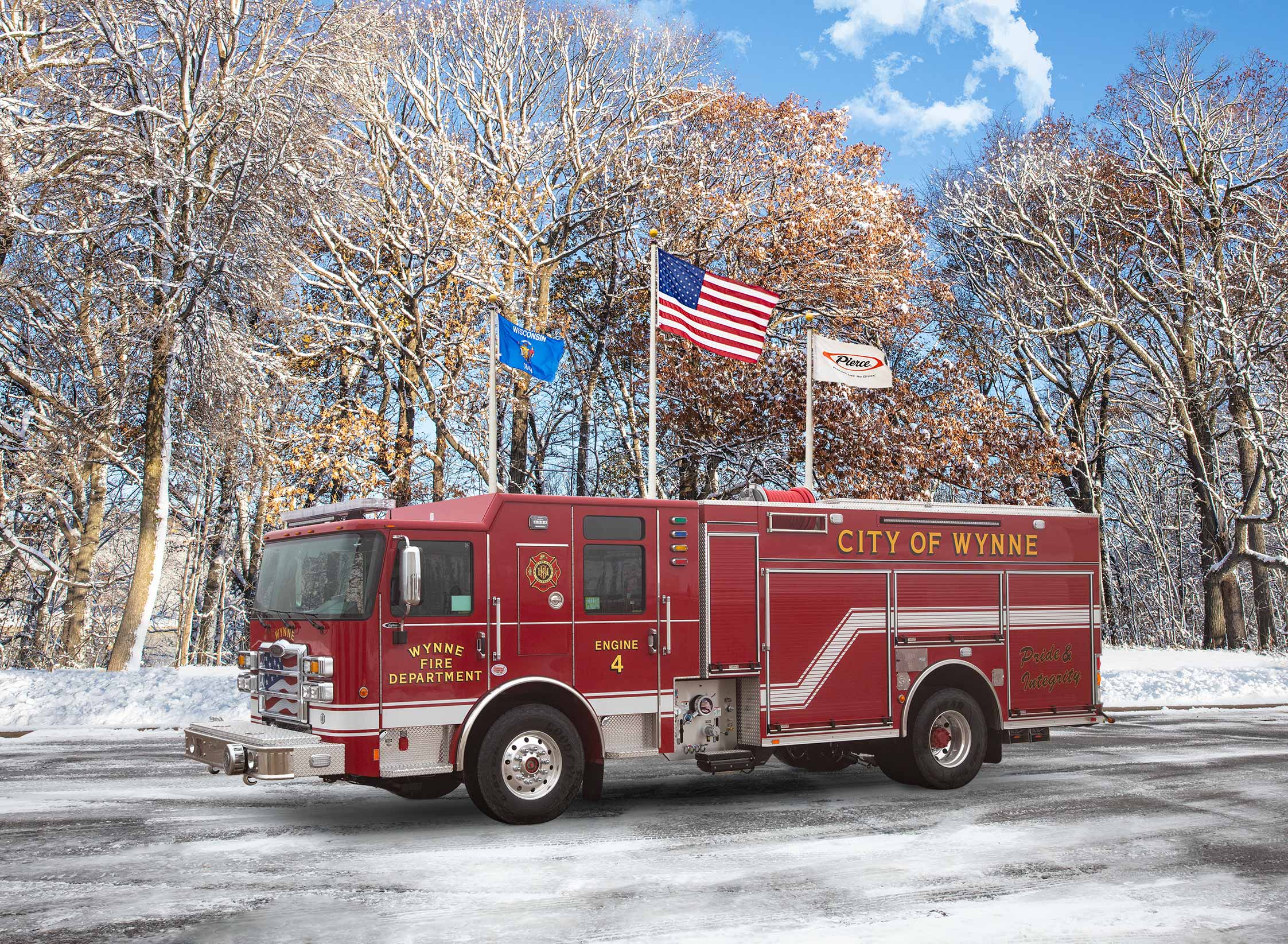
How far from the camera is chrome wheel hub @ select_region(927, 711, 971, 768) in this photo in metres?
11.6

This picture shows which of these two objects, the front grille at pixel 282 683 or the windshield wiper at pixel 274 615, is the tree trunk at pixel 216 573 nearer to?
the windshield wiper at pixel 274 615

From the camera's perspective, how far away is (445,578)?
913cm

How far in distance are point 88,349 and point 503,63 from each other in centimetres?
1269

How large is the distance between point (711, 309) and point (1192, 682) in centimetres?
1212

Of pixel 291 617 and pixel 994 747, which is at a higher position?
pixel 291 617

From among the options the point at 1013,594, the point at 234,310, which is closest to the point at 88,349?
the point at 234,310

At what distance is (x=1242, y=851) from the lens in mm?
8609

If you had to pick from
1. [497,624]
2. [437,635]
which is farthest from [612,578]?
[437,635]

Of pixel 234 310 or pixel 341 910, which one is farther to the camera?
pixel 234 310

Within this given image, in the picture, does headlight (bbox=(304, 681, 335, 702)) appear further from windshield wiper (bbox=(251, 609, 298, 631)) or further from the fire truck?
windshield wiper (bbox=(251, 609, 298, 631))

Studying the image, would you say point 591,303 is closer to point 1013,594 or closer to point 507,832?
point 1013,594

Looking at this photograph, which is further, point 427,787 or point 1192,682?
point 1192,682

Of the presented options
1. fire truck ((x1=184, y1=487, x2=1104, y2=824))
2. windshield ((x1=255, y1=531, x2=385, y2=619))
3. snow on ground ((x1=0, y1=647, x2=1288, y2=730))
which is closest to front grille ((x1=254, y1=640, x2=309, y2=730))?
fire truck ((x1=184, y1=487, x2=1104, y2=824))

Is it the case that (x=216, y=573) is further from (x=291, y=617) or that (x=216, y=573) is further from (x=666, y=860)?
(x=666, y=860)
